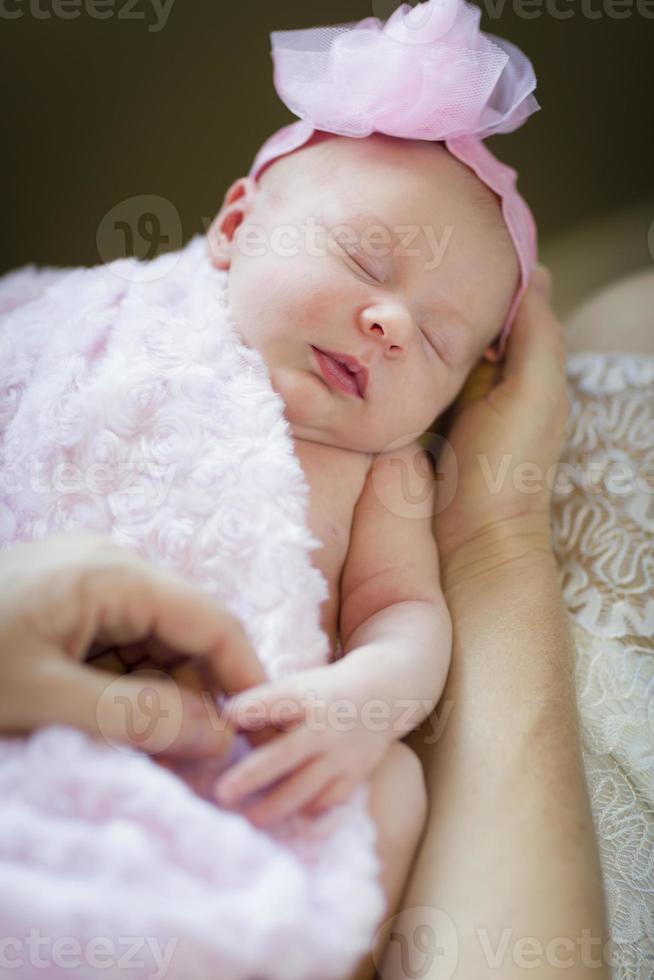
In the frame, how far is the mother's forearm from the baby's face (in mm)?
296

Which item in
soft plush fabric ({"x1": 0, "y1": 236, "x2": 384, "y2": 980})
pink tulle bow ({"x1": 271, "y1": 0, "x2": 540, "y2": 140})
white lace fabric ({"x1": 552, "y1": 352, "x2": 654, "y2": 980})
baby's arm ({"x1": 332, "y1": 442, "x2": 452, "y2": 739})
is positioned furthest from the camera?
pink tulle bow ({"x1": 271, "y1": 0, "x2": 540, "y2": 140})

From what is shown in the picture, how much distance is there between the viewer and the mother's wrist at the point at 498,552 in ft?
3.79

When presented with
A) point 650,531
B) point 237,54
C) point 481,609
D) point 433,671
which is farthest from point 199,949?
point 237,54

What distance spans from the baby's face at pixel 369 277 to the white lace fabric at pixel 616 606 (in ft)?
0.79

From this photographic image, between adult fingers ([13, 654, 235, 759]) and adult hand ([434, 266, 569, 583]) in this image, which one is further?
adult hand ([434, 266, 569, 583])

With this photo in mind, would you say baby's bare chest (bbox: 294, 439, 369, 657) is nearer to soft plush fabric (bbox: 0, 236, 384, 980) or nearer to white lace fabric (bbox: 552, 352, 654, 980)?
soft plush fabric (bbox: 0, 236, 384, 980)

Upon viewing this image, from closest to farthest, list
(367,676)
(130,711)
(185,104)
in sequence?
(130,711), (367,676), (185,104)

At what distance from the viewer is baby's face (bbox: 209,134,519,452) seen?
3.52ft

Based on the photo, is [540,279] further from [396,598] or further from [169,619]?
[169,619]

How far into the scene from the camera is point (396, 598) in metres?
1.04

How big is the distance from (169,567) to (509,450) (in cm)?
57

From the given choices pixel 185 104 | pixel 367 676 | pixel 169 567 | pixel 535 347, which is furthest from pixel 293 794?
pixel 185 104

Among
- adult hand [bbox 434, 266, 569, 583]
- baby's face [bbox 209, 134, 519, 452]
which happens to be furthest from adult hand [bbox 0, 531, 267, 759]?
adult hand [bbox 434, 266, 569, 583]

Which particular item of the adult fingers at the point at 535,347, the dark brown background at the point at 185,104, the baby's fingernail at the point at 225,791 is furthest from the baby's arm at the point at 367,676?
the dark brown background at the point at 185,104
